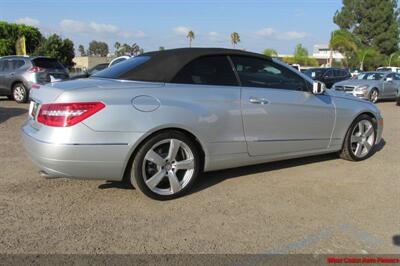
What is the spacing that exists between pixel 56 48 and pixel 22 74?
33.6m

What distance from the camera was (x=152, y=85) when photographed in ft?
13.6

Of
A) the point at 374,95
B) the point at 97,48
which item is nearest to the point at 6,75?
the point at 374,95

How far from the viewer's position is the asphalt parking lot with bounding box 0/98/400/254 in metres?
3.33

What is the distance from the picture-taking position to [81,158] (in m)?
3.80

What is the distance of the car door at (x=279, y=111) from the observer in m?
4.72

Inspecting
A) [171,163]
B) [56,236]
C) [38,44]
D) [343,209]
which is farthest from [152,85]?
[38,44]

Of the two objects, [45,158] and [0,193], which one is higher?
[45,158]

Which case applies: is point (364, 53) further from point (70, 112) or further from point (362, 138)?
point (70, 112)

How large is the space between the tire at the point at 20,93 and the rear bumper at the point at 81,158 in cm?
986

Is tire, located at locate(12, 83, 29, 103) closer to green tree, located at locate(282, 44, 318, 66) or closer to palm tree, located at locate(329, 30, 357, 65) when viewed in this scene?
palm tree, located at locate(329, 30, 357, 65)

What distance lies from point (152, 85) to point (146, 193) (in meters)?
1.11

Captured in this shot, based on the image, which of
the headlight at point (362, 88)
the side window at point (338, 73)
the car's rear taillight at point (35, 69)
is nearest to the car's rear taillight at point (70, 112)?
the car's rear taillight at point (35, 69)

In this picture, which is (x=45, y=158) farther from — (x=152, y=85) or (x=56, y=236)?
(x=152, y=85)

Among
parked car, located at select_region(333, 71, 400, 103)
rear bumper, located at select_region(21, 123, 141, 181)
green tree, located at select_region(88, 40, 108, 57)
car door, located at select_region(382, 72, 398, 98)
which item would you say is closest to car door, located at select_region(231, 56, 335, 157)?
rear bumper, located at select_region(21, 123, 141, 181)
